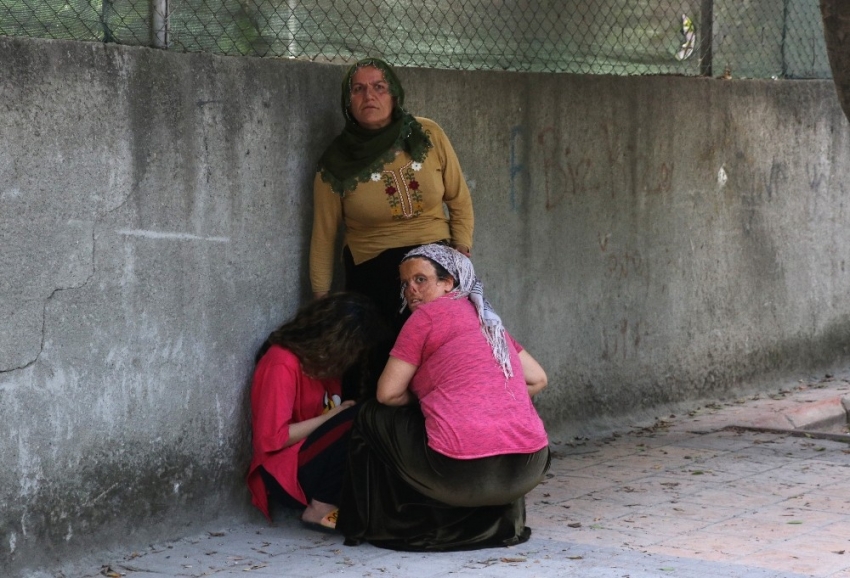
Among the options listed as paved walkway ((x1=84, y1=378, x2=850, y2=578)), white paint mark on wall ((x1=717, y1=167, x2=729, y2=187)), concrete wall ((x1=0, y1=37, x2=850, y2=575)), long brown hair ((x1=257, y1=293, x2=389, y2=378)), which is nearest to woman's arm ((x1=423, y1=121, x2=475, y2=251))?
concrete wall ((x1=0, y1=37, x2=850, y2=575))

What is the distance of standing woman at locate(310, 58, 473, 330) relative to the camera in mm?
5672

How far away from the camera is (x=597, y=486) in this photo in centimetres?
625

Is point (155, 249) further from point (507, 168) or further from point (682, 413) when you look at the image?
point (682, 413)

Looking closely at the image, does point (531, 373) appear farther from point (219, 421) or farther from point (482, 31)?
point (482, 31)

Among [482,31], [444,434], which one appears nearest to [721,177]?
[482,31]

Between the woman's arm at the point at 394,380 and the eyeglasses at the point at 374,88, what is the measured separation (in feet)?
3.97

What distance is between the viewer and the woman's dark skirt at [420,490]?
5059 mm

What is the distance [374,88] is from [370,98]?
5 centimetres

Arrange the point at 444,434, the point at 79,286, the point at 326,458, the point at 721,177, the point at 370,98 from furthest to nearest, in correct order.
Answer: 1. the point at 721,177
2. the point at 370,98
3. the point at 326,458
4. the point at 444,434
5. the point at 79,286

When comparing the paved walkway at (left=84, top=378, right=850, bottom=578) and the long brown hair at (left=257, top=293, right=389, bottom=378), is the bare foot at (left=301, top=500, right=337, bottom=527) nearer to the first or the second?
the paved walkway at (left=84, top=378, right=850, bottom=578)

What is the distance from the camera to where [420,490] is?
5.13 m

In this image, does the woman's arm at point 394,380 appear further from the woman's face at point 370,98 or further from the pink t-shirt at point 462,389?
the woman's face at point 370,98

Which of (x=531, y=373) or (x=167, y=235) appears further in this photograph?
(x=531, y=373)

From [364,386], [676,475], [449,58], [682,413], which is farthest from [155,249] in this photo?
[682,413]
